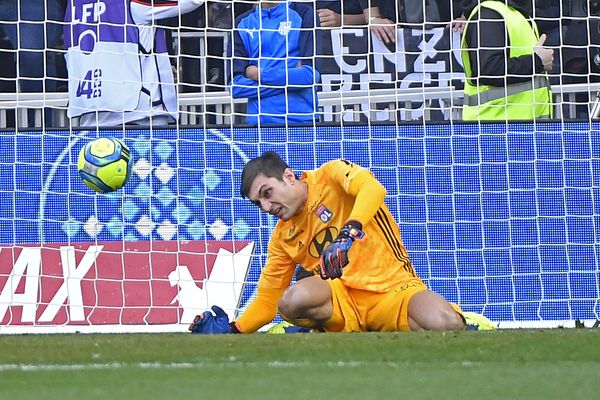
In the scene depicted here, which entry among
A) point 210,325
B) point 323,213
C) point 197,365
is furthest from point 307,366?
point 210,325

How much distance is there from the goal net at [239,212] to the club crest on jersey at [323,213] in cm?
193

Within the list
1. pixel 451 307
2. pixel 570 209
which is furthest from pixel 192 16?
pixel 451 307

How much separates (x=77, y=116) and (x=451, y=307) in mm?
3597

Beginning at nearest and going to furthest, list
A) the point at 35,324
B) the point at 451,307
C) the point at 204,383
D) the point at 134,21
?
the point at 204,383, the point at 451,307, the point at 35,324, the point at 134,21

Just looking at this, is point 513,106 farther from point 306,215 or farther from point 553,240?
point 306,215

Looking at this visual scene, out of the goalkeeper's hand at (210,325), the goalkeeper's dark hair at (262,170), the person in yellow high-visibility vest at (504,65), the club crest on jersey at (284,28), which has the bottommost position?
the goalkeeper's hand at (210,325)

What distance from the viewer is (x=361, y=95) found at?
980cm

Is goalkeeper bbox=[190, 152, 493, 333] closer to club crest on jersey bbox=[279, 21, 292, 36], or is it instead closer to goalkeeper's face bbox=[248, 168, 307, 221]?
goalkeeper's face bbox=[248, 168, 307, 221]

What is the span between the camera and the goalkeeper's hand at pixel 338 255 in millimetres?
6262

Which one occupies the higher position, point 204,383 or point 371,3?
point 371,3

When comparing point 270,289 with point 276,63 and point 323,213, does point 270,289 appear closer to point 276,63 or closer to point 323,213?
point 323,213

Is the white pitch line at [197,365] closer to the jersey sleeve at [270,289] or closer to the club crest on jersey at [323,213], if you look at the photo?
the club crest on jersey at [323,213]

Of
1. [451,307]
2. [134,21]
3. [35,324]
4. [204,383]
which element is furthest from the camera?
[134,21]

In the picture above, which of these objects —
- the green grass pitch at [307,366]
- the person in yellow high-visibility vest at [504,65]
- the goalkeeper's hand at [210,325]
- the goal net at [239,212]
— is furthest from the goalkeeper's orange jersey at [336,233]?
the person in yellow high-visibility vest at [504,65]
